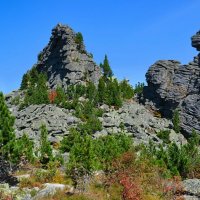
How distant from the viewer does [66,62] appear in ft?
441

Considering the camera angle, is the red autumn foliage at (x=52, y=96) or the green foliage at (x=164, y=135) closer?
the green foliage at (x=164, y=135)

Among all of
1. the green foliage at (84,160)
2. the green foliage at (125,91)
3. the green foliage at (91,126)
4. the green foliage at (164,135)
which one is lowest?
the green foliage at (84,160)

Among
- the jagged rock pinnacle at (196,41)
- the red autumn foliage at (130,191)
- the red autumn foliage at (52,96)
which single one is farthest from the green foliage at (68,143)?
the jagged rock pinnacle at (196,41)

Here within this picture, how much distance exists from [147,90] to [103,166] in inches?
3035

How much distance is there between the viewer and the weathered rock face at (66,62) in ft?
427

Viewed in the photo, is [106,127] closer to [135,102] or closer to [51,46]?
[135,102]

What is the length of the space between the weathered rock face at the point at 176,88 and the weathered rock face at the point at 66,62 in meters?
18.1

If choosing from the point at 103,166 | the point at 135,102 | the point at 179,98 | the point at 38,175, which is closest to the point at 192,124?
the point at 179,98

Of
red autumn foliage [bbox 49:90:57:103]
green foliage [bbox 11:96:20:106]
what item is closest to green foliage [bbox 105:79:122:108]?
red autumn foliage [bbox 49:90:57:103]

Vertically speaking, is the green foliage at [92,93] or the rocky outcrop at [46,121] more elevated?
the green foliage at [92,93]

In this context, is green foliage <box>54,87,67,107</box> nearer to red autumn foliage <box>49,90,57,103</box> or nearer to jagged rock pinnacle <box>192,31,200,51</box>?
red autumn foliage <box>49,90,57,103</box>

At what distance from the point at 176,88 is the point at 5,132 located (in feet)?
270

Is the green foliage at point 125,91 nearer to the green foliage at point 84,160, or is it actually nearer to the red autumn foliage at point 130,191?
the green foliage at point 84,160

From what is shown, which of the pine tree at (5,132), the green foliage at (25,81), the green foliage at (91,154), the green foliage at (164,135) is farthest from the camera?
the green foliage at (25,81)
